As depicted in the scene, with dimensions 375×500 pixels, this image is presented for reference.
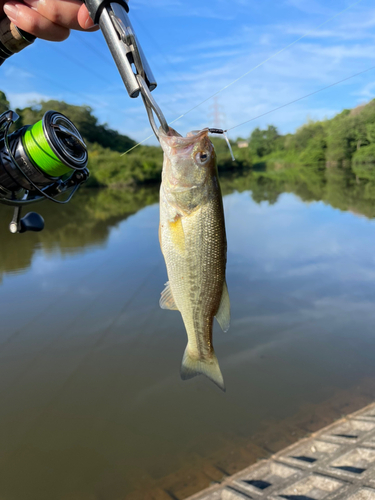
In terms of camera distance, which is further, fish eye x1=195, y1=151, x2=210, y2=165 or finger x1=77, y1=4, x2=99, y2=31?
finger x1=77, y1=4, x2=99, y2=31

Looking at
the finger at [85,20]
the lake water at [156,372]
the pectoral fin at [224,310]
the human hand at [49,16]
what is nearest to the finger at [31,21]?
the human hand at [49,16]

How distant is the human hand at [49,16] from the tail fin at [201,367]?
1.98 metres

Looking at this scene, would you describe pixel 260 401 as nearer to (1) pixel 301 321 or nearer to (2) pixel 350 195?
(1) pixel 301 321

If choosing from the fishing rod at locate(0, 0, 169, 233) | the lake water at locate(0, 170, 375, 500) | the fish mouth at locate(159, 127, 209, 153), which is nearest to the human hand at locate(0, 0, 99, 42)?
the fishing rod at locate(0, 0, 169, 233)

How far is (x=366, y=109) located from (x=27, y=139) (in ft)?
240

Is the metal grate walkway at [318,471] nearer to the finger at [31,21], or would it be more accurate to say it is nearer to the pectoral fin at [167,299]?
the pectoral fin at [167,299]

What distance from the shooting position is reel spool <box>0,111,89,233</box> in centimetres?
252

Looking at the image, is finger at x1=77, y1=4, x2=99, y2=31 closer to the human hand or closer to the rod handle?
the human hand

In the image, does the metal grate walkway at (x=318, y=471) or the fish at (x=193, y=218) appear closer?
the fish at (x=193, y=218)

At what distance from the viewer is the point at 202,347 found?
82.9 inches

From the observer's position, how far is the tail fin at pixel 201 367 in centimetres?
211

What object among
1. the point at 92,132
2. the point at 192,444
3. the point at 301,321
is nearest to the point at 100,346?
the point at 192,444

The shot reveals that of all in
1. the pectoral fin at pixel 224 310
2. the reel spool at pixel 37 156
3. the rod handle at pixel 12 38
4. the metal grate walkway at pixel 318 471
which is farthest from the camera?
the metal grate walkway at pixel 318 471

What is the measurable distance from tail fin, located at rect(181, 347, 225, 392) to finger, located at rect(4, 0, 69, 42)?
2.12 meters
